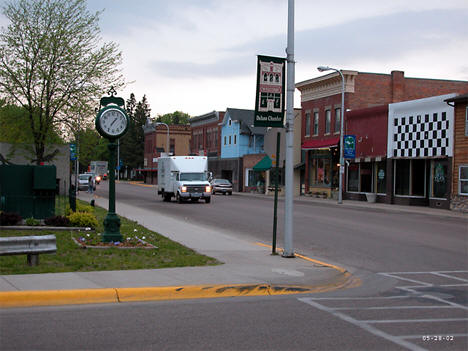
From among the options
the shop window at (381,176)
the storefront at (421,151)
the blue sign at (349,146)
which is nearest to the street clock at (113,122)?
the storefront at (421,151)

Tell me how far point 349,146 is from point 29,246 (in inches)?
1310

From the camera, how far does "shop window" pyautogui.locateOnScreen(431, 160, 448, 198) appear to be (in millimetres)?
32969

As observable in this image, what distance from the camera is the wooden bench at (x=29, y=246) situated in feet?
30.7

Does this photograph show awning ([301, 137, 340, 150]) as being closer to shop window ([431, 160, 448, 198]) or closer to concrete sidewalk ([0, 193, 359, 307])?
shop window ([431, 160, 448, 198])

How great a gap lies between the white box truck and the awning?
13.2m

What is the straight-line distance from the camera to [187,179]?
35719mm

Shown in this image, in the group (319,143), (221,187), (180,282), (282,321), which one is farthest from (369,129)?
(282,321)

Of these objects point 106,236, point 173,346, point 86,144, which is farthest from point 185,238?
point 86,144

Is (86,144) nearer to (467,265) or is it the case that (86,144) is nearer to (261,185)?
(467,265)

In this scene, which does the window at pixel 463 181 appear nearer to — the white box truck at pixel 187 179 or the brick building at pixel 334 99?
the brick building at pixel 334 99

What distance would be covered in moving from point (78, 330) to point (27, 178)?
476 inches

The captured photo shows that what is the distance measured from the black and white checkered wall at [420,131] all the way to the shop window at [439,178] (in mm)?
670

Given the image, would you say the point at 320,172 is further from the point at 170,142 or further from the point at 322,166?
the point at 170,142

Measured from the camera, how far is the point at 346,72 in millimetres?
43688
